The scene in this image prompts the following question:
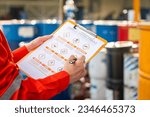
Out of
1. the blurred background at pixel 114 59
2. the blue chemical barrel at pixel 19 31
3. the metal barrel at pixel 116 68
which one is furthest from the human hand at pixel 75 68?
the blue chemical barrel at pixel 19 31

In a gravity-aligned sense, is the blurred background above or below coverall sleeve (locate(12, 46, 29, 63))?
below

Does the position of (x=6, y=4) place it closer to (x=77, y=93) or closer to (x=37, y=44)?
(x=77, y=93)

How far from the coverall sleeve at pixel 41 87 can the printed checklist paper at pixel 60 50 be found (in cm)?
6

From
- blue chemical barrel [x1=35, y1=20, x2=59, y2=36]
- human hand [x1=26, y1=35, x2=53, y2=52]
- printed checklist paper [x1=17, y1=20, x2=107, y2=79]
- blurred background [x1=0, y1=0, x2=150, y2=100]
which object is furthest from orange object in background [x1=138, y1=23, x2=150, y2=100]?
blue chemical barrel [x1=35, y1=20, x2=59, y2=36]

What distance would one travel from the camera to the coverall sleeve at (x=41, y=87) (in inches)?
55.7

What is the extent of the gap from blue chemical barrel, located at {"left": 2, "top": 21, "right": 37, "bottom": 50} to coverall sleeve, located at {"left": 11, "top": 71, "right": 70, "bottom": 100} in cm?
217

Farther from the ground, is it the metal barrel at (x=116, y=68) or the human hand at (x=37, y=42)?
the human hand at (x=37, y=42)

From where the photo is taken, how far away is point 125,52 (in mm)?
2824

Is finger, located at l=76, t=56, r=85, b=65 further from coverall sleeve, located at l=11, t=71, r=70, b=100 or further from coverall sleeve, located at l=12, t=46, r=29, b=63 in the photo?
coverall sleeve, located at l=12, t=46, r=29, b=63

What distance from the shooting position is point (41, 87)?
142 cm

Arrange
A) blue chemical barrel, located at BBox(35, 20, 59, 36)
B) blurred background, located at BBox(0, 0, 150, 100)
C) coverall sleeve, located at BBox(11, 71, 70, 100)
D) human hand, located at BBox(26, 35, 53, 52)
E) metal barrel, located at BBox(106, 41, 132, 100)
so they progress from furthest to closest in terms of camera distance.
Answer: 1. blue chemical barrel, located at BBox(35, 20, 59, 36)
2. metal barrel, located at BBox(106, 41, 132, 100)
3. blurred background, located at BBox(0, 0, 150, 100)
4. human hand, located at BBox(26, 35, 53, 52)
5. coverall sleeve, located at BBox(11, 71, 70, 100)

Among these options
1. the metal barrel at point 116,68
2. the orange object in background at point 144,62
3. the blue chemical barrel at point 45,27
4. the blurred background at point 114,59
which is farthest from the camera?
the blue chemical barrel at point 45,27

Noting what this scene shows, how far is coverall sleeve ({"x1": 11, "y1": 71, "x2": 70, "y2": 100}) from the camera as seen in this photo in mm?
1415

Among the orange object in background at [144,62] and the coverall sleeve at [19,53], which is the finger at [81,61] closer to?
the coverall sleeve at [19,53]
